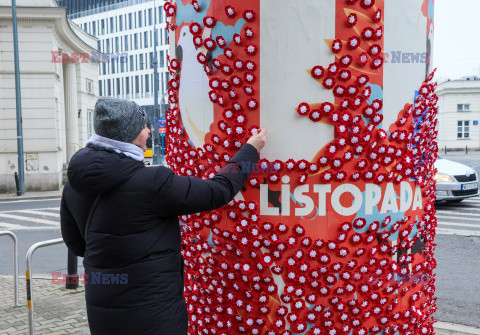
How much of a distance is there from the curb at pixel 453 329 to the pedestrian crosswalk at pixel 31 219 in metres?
8.91

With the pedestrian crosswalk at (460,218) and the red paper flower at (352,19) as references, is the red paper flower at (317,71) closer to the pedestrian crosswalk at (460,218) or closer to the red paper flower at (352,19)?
the red paper flower at (352,19)

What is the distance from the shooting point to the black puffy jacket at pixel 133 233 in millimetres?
2271

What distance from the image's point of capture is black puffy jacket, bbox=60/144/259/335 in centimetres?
227

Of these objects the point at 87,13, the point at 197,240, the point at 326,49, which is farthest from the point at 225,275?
the point at 87,13

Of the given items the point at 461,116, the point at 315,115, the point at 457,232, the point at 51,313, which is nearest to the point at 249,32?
the point at 315,115

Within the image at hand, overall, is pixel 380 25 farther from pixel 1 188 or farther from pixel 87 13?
pixel 87 13

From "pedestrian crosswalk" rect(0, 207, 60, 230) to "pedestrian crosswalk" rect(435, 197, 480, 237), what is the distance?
888 cm

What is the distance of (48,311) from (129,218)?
381cm

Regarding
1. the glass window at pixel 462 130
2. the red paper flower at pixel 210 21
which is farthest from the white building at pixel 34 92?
the glass window at pixel 462 130

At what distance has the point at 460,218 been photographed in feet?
37.0

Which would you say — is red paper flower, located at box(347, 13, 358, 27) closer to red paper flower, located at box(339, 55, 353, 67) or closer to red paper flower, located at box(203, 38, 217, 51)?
red paper flower, located at box(339, 55, 353, 67)

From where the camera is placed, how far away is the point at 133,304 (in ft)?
7.75

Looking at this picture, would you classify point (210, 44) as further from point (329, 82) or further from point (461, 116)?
point (461, 116)

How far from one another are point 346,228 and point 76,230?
1584 millimetres
